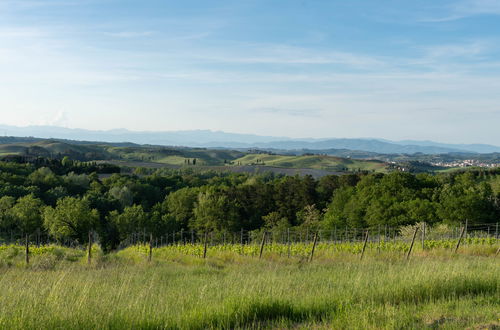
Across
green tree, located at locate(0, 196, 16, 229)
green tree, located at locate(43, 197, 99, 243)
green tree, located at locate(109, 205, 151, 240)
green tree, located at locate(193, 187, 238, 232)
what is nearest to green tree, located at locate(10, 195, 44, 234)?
green tree, located at locate(0, 196, 16, 229)

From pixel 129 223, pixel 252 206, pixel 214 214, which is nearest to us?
pixel 129 223

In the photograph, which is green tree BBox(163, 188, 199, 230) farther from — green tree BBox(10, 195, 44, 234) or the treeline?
green tree BBox(10, 195, 44, 234)

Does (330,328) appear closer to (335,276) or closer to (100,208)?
(335,276)

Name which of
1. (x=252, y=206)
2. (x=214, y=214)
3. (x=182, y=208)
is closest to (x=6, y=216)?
(x=182, y=208)

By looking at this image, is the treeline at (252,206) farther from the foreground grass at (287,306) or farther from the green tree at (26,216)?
the foreground grass at (287,306)

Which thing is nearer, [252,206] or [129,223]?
[129,223]

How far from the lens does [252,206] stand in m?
75.8

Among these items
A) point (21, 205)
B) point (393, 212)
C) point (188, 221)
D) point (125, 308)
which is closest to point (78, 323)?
point (125, 308)

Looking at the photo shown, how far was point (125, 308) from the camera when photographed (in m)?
7.13

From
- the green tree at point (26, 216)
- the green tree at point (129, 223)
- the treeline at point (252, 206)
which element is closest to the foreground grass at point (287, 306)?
the treeline at point (252, 206)

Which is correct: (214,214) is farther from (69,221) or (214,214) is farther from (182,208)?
(69,221)

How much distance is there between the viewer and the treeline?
53.5 meters

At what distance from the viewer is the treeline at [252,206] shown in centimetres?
5353

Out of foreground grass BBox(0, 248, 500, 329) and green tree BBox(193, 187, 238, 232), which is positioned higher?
foreground grass BBox(0, 248, 500, 329)
